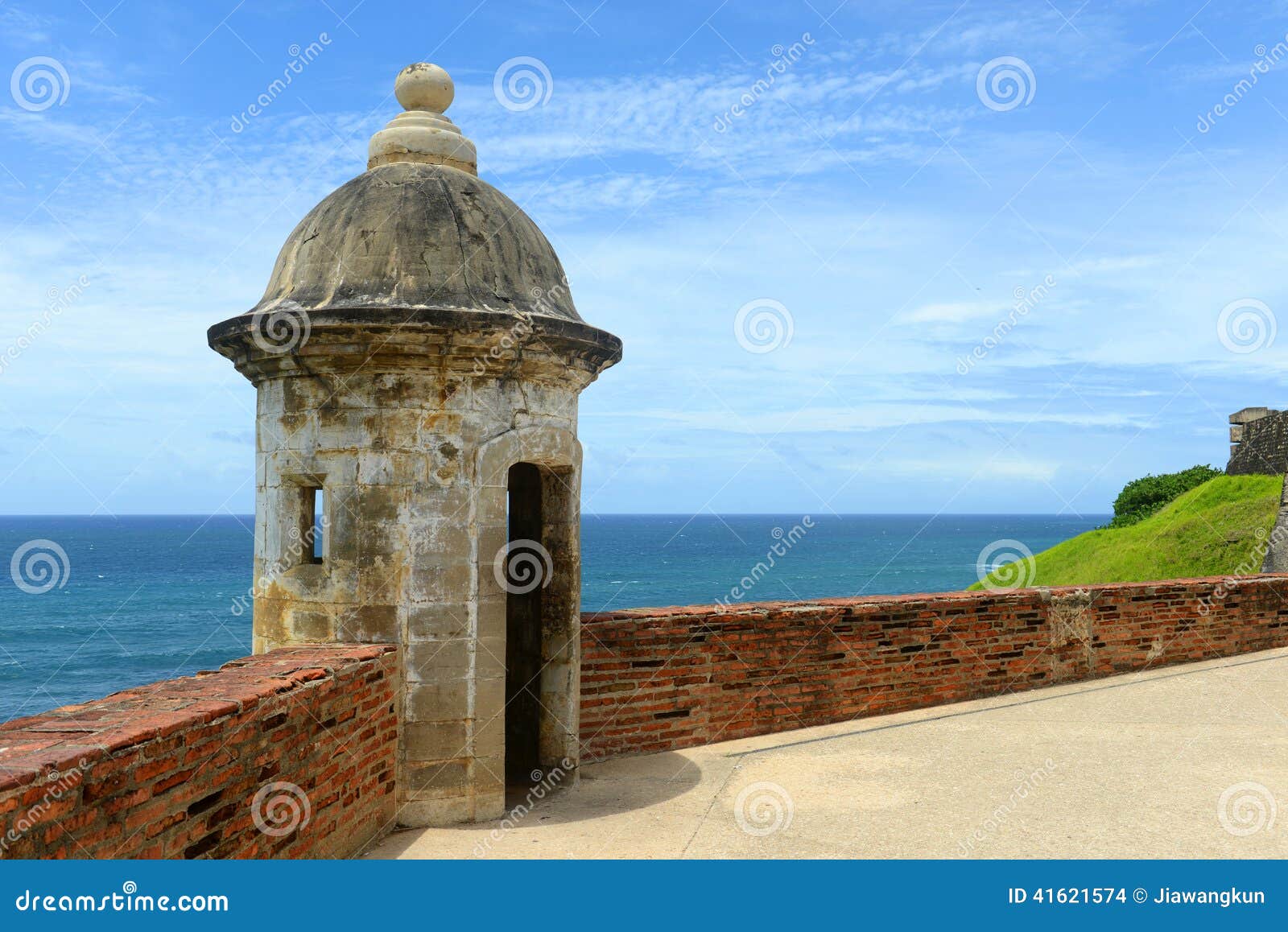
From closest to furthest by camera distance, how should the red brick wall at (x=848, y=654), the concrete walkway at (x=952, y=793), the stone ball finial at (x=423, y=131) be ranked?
1. the concrete walkway at (x=952, y=793)
2. the stone ball finial at (x=423, y=131)
3. the red brick wall at (x=848, y=654)

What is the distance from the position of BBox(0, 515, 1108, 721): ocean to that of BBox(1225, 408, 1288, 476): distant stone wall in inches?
401

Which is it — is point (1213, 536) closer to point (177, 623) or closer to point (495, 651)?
point (495, 651)

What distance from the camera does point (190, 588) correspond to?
6347 cm

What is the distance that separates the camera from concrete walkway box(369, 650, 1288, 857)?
17.0 feet

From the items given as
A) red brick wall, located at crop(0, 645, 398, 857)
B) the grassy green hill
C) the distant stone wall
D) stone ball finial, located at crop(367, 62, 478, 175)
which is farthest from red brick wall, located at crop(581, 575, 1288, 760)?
the distant stone wall

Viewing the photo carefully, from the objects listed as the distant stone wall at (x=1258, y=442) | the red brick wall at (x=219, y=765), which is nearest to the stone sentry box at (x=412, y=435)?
the red brick wall at (x=219, y=765)

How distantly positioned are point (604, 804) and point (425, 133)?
4091 millimetres

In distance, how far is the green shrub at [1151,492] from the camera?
31.4m

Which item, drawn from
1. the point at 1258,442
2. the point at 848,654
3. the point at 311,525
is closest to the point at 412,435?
the point at 311,525

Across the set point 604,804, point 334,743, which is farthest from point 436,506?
point 604,804

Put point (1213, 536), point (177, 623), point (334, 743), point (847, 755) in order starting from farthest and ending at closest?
point (177, 623)
point (1213, 536)
point (847, 755)
point (334, 743)

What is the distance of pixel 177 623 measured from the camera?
4694 centimetres

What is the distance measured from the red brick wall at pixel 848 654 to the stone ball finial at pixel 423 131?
308 centimetres

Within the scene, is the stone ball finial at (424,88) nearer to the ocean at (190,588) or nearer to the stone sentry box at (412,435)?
the stone sentry box at (412,435)
